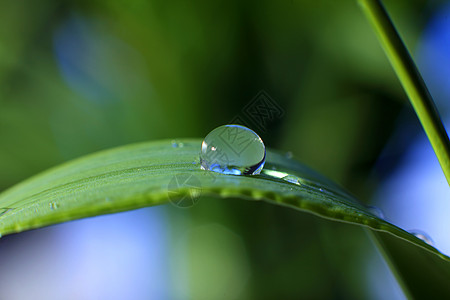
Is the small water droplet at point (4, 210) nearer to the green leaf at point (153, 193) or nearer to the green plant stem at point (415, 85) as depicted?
the green leaf at point (153, 193)

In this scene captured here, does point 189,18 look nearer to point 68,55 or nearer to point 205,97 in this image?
point 205,97

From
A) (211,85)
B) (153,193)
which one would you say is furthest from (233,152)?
(211,85)

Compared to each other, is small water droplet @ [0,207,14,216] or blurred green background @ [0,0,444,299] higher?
blurred green background @ [0,0,444,299]

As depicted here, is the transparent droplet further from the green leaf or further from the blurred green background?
the blurred green background

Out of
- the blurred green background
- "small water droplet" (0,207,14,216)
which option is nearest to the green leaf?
"small water droplet" (0,207,14,216)

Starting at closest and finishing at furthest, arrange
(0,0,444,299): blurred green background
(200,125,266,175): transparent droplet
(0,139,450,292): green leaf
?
(0,139,450,292): green leaf < (200,125,266,175): transparent droplet < (0,0,444,299): blurred green background

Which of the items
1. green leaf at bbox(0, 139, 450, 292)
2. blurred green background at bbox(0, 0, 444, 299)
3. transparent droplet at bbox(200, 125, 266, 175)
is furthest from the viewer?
blurred green background at bbox(0, 0, 444, 299)
